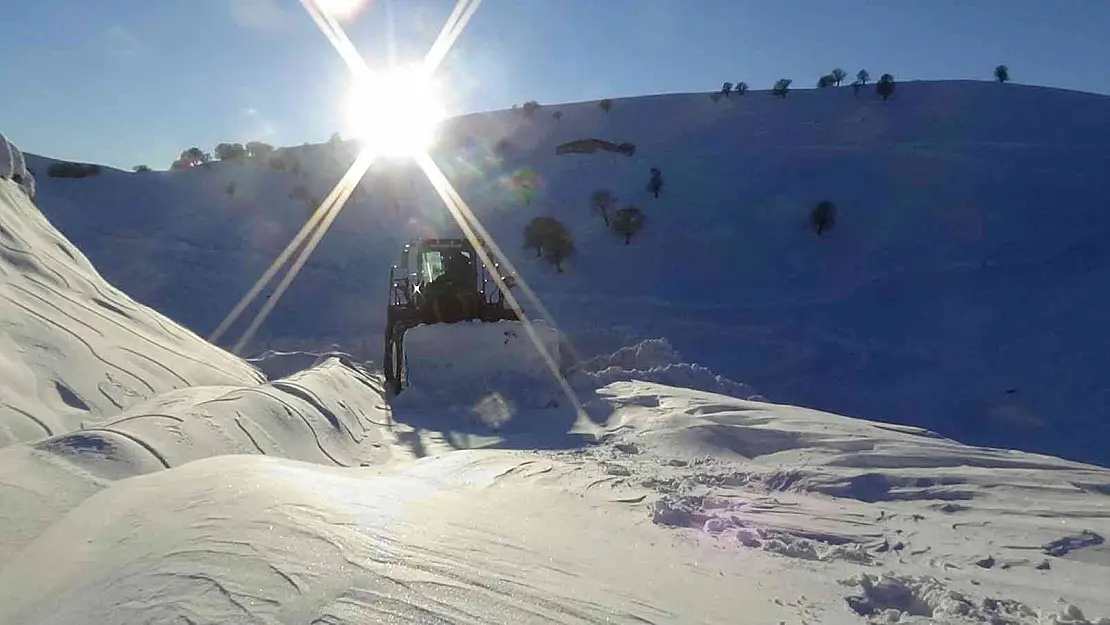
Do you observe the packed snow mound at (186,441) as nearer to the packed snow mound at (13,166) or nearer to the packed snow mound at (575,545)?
the packed snow mound at (575,545)

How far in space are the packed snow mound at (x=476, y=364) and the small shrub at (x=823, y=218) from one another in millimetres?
28895

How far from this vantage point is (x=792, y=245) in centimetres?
3803

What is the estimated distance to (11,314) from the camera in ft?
21.2

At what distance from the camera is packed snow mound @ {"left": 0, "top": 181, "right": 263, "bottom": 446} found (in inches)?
219

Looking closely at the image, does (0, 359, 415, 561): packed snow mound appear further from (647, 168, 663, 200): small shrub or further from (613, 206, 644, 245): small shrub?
(647, 168, 663, 200): small shrub

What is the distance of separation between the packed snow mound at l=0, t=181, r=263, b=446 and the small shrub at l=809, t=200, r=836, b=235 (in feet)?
108

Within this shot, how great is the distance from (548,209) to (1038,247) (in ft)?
77.8

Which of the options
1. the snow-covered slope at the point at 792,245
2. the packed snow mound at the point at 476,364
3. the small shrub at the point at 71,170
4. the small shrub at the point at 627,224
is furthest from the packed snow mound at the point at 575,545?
the small shrub at the point at 71,170

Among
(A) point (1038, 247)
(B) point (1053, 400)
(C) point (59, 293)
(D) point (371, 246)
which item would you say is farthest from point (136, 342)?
(A) point (1038, 247)

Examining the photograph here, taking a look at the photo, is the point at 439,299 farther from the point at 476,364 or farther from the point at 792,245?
the point at 792,245

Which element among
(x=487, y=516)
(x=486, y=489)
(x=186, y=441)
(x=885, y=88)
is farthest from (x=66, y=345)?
(x=885, y=88)

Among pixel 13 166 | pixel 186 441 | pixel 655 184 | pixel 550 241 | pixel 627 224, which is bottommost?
pixel 186 441

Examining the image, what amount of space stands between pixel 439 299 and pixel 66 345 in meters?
8.53

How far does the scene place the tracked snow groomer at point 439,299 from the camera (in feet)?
47.6
